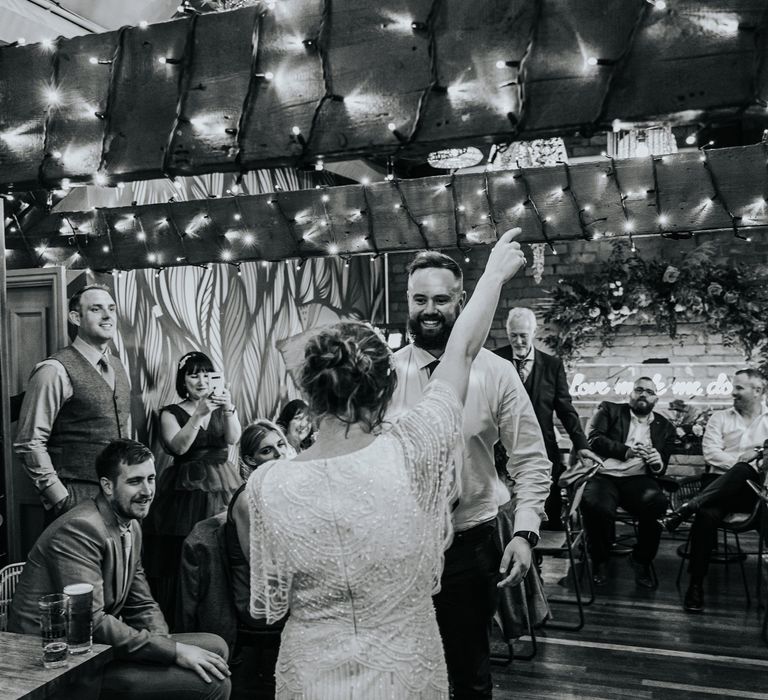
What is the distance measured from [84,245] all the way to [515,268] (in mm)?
3527

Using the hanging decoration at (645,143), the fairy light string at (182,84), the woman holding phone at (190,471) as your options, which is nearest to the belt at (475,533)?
the fairy light string at (182,84)

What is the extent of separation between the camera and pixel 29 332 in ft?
13.2

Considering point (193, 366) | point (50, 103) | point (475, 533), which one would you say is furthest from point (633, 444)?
point (50, 103)

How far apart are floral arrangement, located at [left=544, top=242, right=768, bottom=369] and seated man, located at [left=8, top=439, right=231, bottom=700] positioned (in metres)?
5.35

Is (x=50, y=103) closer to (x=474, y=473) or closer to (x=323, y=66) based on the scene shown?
(x=323, y=66)

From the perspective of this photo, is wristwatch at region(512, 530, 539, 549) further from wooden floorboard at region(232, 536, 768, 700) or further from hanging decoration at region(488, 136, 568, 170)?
hanging decoration at region(488, 136, 568, 170)

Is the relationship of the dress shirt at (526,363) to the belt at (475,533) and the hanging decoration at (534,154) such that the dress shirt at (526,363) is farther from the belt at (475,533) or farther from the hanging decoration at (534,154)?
the belt at (475,533)

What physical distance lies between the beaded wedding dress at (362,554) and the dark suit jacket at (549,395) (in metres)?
3.68

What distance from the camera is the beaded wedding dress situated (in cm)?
131

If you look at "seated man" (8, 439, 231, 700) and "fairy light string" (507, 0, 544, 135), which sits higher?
"fairy light string" (507, 0, 544, 135)

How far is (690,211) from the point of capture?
396 centimetres

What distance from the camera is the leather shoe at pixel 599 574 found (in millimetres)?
5043

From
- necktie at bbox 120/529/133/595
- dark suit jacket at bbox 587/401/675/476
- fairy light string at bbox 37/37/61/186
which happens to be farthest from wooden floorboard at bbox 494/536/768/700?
fairy light string at bbox 37/37/61/186

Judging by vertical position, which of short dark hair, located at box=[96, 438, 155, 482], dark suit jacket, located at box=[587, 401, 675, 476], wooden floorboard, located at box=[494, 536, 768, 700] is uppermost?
short dark hair, located at box=[96, 438, 155, 482]
